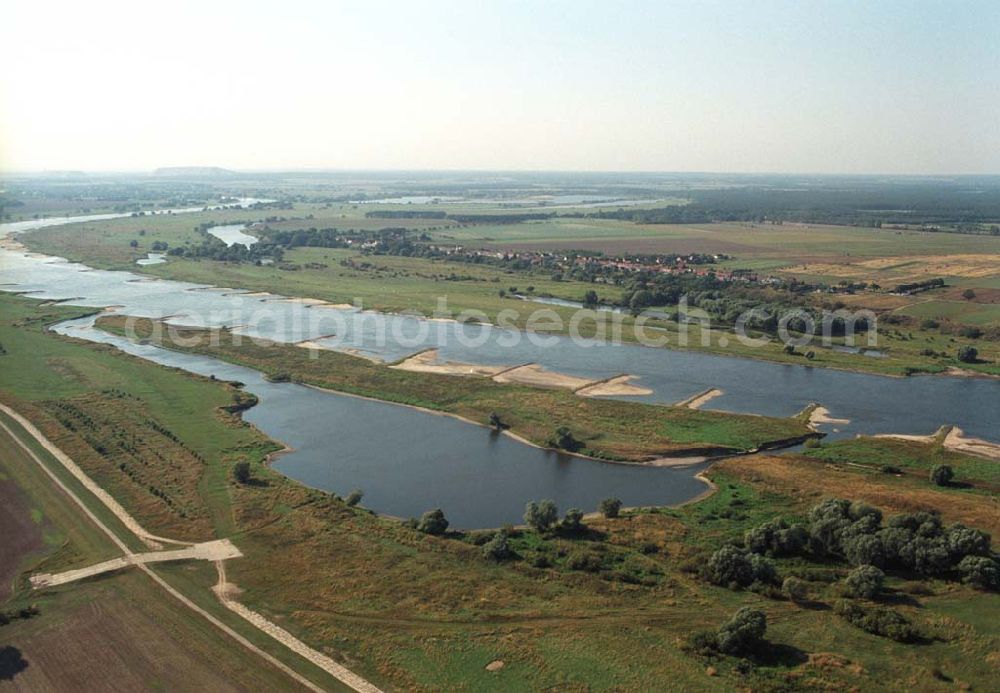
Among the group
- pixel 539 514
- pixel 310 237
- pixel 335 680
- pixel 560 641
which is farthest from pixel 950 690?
pixel 310 237

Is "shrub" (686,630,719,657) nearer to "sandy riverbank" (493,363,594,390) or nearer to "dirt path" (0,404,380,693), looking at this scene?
"dirt path" (0,404,380,693)

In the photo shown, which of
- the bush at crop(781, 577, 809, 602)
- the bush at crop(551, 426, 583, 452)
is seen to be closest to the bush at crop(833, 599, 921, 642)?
the bush at crop(781, 577, 809, 602)

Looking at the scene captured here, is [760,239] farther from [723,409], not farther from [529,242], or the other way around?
[723,409]

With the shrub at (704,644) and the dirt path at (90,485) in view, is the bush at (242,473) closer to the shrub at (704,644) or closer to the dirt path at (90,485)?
the dirt path at (90,485)

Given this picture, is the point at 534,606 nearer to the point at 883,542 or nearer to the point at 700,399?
the point at 883,542

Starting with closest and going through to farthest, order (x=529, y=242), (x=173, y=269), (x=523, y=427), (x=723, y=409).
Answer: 1. (x=523, y=427)
2. (x=723, y=409)
3. (x=173, y=269)
4. (x=529, y=242)

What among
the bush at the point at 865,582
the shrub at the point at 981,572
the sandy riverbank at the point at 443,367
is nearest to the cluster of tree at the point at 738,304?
the sandy riverbank at the point at 443,367
